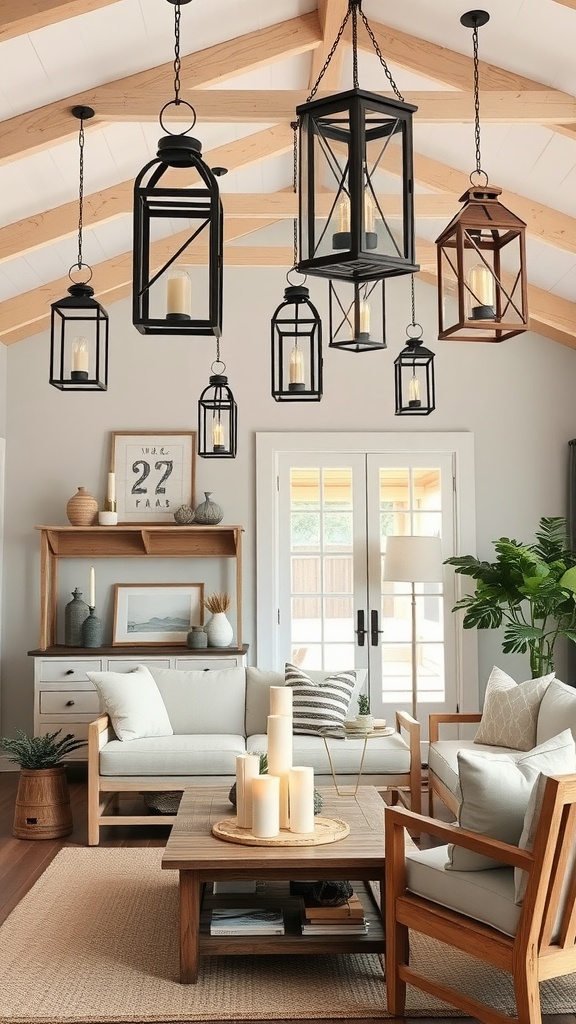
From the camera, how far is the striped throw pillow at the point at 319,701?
538 cm

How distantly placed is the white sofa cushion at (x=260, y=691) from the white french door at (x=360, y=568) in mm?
1038

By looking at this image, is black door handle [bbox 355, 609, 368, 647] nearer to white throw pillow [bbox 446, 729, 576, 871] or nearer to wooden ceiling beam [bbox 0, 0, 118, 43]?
white throw pillow [bbox 446, 729, 576, 871]


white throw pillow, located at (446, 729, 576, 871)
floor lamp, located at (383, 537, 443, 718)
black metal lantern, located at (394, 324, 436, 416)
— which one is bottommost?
white throw pillow, located at (446, 729, 576, 871)

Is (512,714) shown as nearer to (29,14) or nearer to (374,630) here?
(374,630)

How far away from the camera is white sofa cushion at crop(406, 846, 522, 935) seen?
2.75 m

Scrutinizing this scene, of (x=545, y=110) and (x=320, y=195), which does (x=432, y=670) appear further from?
(x=320, y=195)

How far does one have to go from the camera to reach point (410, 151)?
88.2 inches

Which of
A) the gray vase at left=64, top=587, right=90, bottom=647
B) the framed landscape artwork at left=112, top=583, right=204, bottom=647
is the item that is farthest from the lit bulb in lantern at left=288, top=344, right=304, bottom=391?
the gray vase at left=64, top=587, right=90, bottom=647

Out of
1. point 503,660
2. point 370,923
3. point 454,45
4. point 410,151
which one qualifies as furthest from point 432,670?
point 410,151

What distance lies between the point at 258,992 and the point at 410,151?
2.68m

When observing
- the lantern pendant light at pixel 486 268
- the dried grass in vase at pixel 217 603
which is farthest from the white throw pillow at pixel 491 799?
the dried grass in vase at pixel 217 603

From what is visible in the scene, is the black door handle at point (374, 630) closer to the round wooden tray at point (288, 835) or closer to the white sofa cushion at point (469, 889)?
the round wooden tray at point (288, 835)

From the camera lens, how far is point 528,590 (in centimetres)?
604

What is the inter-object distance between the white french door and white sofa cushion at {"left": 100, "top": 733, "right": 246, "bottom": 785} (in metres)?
1.87
